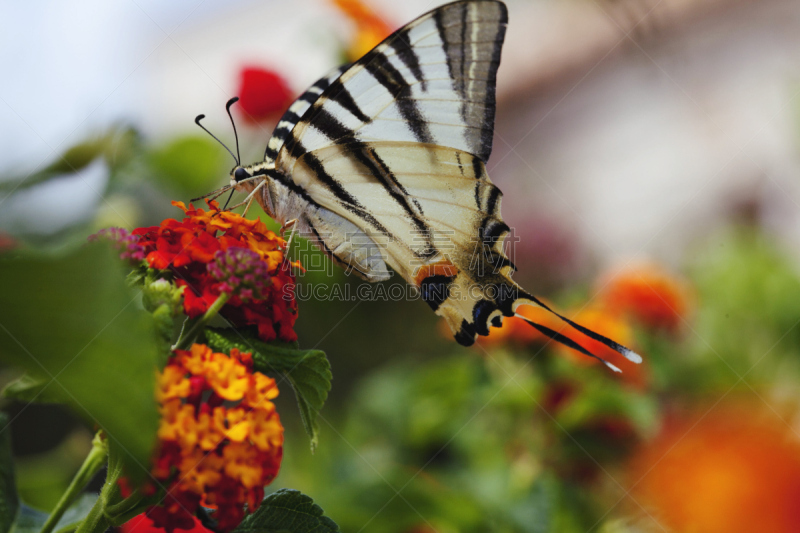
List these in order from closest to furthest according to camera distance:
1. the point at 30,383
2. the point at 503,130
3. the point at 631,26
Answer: the point at 30,383 → the point at 631,26 → the point at 503,130

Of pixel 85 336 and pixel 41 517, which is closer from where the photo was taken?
pixel 85 336

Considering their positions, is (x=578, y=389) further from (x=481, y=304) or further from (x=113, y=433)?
(x=113, y=433)

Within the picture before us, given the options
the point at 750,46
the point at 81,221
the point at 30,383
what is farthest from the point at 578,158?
the point at 30,383

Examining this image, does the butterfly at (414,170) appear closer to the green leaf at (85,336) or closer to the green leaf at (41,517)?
the green leaf at (41,517)

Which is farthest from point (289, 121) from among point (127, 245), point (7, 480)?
point (7, 480)

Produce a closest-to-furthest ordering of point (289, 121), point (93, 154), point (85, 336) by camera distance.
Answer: point (85, 336) → point (289, 121) → point (93, 154)

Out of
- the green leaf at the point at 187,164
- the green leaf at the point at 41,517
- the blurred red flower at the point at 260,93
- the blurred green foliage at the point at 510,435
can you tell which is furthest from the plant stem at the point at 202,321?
the blurred red flower at the point at 260,93

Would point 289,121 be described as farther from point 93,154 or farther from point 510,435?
point 510,435
